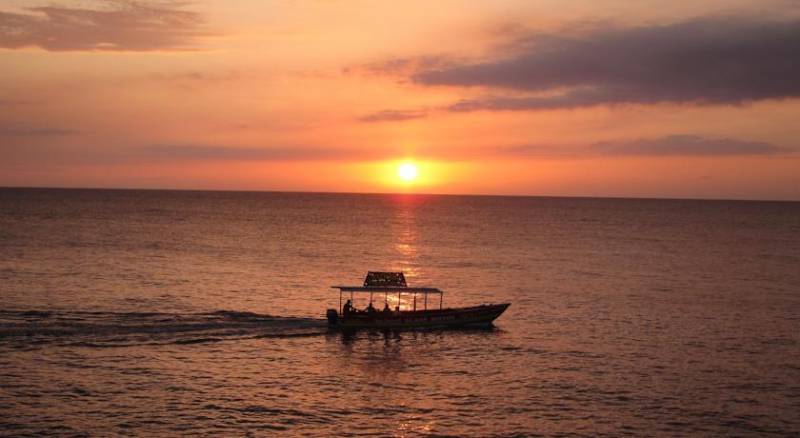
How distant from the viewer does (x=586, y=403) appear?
4081 centimetres

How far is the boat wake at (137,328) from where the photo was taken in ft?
166

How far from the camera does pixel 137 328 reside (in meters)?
54.6

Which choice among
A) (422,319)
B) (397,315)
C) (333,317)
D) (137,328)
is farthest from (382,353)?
(137,328)

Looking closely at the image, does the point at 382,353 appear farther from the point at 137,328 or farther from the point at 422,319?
the point at 137,328

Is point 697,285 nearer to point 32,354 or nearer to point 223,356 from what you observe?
point 223,356

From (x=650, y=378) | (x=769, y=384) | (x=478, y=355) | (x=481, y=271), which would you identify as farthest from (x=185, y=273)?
(x=769, y=384)

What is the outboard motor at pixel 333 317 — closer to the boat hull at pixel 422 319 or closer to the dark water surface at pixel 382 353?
the boat hull at pixel 422 319

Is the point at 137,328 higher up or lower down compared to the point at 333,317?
lower down

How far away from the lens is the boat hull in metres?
58.7

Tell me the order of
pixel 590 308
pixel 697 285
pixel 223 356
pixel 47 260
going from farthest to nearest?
pixel 47 260 → pixel 697 285 → pixel 590 308 → pixel 223 356

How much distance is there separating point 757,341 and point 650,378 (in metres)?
16.4

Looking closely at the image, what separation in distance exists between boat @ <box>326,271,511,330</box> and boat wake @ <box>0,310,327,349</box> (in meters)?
2.39

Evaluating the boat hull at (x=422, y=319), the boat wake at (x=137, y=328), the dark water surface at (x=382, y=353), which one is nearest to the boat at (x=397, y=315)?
the boat hull at (x=422, y=319)

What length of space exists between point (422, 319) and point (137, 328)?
2308cm
